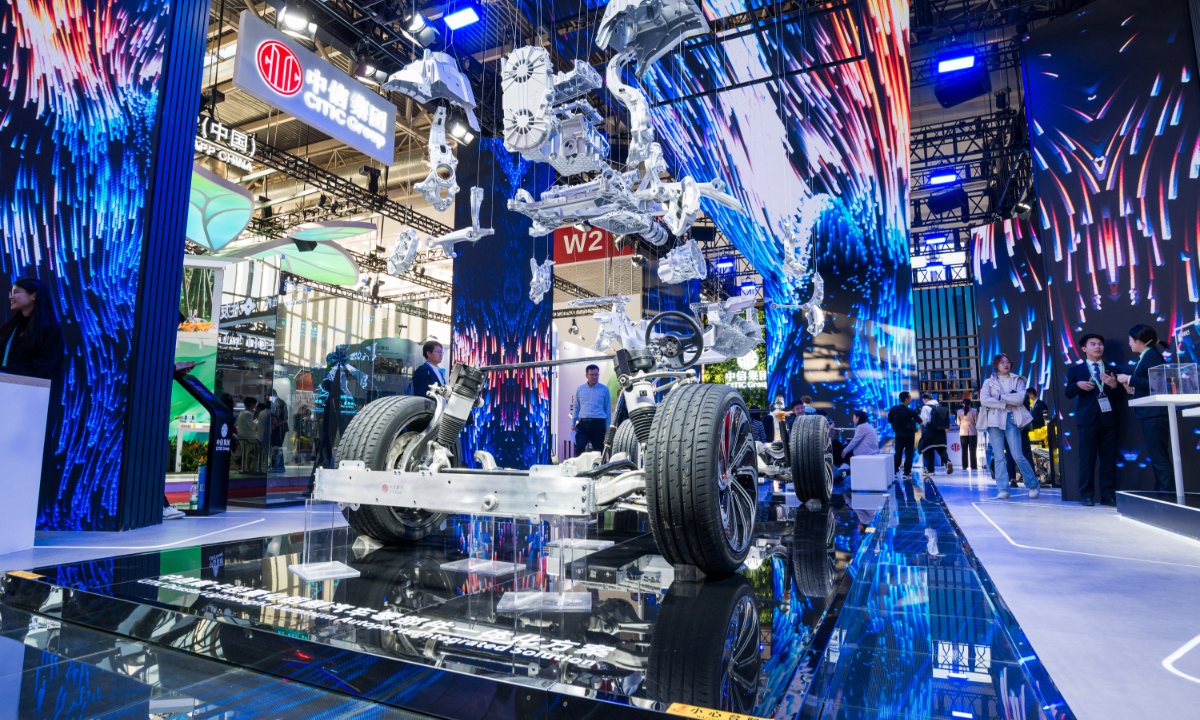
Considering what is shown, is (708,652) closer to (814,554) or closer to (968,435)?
(814,554)

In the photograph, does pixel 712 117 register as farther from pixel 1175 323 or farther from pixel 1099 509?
pixel 1099 509

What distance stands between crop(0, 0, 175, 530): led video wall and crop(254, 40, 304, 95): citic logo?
78.2 inches

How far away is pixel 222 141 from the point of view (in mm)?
10852

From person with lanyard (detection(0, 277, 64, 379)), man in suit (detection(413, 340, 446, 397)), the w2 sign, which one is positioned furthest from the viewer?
the w2 sign

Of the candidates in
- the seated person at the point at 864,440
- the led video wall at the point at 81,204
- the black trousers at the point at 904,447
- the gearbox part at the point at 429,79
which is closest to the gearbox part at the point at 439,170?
the gearbox part at the point at 429,79

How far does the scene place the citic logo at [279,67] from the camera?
23.9 ft

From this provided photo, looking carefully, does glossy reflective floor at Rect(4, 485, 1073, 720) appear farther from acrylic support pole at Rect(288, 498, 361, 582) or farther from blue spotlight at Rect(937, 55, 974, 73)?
blue spotlight at Rect(937, 55, 974, 73)

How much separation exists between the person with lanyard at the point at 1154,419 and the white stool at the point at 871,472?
2784 mm

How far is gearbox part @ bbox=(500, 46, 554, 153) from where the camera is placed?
5.15 m

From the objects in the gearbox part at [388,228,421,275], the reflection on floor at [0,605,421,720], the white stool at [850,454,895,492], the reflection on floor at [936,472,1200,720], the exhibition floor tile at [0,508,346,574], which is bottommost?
the reflection on floor at [0,605,421,720]

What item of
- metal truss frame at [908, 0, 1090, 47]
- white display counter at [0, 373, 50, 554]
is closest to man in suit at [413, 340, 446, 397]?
white display counter at [0, 373, 50, 554]

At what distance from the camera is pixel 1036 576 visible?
3.38 m

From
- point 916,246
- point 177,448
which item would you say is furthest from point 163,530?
point 916,246

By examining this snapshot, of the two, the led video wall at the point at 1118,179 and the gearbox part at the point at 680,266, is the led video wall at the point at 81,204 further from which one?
the led video wall at the point at 1118,179
